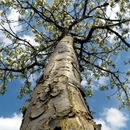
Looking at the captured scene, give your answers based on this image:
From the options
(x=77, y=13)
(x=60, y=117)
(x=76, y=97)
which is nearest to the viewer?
(x=60, y=117)

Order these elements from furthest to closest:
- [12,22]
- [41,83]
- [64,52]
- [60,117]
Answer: [12,22] → [64,52] → [41,83] → [60,117]

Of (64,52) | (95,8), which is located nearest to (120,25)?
(95,8)

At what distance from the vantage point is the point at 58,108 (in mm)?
2645

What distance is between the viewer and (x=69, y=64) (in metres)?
4.79

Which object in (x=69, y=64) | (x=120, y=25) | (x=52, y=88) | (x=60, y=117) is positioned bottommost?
(x=60, y=117)

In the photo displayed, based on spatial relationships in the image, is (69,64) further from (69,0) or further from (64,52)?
(69,0)

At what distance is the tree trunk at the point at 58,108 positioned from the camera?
2279 mm

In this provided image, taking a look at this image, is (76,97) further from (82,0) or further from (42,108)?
(82,0)

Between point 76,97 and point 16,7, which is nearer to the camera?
point 76,97

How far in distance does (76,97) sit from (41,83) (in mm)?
937

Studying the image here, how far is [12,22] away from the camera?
1153cm

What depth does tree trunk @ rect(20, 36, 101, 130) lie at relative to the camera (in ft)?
7.48

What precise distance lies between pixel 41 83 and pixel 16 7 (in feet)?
28.9

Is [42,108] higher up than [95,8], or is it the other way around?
[95,8]
